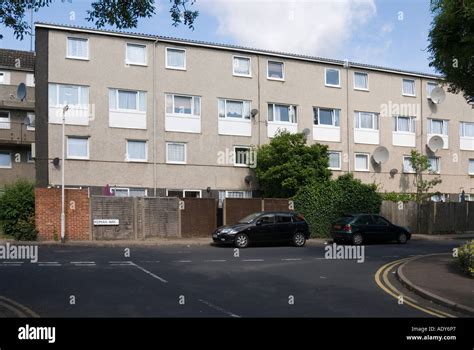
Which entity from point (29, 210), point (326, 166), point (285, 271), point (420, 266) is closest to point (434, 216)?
point (326, 166)

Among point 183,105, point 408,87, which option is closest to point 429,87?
point 408,87

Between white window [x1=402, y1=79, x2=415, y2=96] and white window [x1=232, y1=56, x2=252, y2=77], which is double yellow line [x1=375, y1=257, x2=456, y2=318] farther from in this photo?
white window [x1=402, y1=79, x2=415, y2=96]

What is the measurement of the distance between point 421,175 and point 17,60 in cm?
2933

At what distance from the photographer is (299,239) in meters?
22.5

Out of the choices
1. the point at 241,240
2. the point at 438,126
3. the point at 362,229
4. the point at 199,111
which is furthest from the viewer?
the point at 438,126

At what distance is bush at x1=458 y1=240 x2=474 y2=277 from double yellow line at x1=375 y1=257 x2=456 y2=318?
1.88m

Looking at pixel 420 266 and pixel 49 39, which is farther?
pixel 49 39

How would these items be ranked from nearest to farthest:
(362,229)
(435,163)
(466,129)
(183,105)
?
(362,229) → (183,105) → (435,163) → (466,129)

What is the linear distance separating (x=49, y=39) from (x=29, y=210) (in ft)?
31.3

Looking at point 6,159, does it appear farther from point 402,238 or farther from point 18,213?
A: point 402,238

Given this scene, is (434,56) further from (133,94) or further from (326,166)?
(133,94)

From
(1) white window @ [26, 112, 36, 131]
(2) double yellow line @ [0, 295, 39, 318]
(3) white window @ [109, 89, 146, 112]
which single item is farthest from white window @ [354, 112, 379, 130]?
(2) double yellow line @ [0, 295, 39, 318]

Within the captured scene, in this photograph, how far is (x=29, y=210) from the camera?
2298cm

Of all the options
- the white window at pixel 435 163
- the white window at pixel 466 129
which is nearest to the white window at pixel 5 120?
the white window at pixel 435 163
